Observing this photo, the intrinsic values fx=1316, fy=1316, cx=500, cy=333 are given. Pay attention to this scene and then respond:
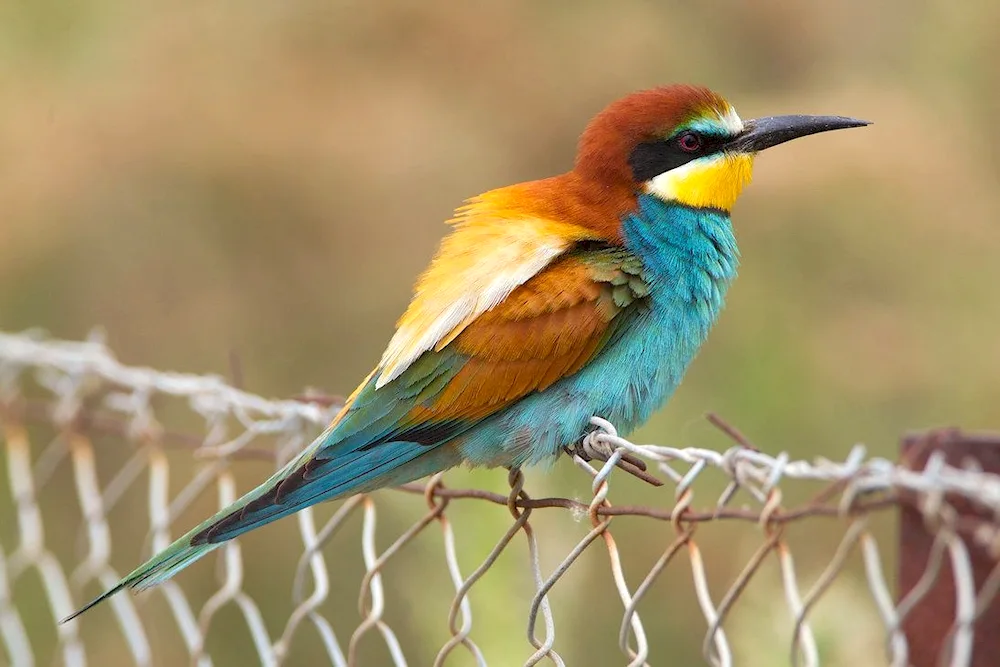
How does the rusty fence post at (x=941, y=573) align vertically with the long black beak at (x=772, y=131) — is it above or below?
below

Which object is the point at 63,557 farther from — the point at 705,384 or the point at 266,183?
the point at 705,384

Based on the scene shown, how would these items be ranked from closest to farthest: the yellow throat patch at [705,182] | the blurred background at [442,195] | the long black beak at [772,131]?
the yellow throat patch at [705,182]
the long black beak at [772,131]
the blurred background at [442,195]

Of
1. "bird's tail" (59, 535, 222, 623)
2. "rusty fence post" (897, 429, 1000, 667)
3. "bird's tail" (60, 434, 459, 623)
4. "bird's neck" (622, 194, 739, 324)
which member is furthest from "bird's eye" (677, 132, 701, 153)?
"rusty fence post" (897, 429, 1000, 667)

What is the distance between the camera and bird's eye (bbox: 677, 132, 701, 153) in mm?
2518

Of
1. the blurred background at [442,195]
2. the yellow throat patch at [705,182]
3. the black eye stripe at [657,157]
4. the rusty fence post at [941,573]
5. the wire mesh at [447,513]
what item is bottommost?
the rusty fence post at [941,573]

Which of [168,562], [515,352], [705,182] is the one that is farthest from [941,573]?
[705,182]

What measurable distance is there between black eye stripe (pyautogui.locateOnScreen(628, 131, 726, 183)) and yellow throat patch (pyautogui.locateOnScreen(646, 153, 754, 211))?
1 cm

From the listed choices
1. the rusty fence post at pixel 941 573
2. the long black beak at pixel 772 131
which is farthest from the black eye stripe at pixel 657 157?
the rusty fence post at pixel 941 573

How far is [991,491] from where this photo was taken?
974mm

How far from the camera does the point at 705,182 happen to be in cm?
248

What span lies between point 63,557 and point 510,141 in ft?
6.71

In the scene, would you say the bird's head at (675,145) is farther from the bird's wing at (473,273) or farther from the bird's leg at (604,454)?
the bird's leg at (604,454)

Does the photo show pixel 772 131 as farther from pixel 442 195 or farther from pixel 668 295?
pixel 442 195

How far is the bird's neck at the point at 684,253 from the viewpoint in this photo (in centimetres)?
226
